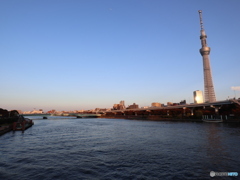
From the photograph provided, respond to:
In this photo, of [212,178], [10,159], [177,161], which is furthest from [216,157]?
[10,159]

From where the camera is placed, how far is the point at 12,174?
1797 centimetres

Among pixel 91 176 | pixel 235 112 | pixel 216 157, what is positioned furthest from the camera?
pixel 235 112

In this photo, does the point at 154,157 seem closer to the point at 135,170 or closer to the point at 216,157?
the point at 135,170

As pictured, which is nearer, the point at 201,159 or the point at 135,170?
the point at 135,170

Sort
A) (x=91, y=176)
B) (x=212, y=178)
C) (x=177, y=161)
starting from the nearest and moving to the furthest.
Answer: (x=212, y=178)
(x=91, y=176)
(x=177, y=161)

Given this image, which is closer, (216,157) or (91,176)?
(91,176)

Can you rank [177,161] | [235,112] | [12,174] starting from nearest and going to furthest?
[12,174]
[177,161]
[235,112]

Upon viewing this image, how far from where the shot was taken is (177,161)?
68.1 feet

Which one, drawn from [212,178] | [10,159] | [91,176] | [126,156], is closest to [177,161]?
[212,178]

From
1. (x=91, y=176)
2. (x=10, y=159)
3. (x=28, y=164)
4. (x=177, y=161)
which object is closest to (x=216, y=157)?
(x=177, y=161)

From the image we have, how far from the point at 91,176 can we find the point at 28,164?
32.1 ft

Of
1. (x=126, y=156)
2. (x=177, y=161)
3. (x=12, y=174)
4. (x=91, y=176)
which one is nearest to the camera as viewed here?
(x=91, y=176)

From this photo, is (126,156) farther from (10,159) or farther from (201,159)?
(10,159)

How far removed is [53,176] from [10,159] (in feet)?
37.0
